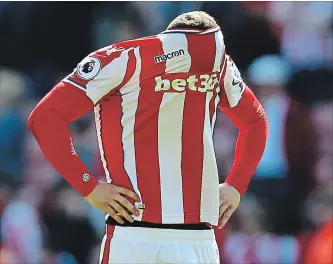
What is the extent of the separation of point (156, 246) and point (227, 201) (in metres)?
0.42

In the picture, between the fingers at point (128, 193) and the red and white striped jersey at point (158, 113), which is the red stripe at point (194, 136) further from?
the fingers at point (128, 193)

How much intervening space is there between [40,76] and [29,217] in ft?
3.25

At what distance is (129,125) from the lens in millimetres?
2691

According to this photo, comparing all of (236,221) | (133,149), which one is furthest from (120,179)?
(236,221)

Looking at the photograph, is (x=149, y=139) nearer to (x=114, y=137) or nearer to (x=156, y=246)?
(x=114, y=137)

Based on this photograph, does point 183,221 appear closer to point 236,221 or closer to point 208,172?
point 208,172

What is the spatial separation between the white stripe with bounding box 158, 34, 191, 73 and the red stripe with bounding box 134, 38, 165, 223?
0.02m

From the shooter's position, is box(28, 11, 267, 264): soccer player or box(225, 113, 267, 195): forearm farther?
box(225, 113, 267, 195): forearm

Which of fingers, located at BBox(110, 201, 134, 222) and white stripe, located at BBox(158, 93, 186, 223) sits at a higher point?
white stripe, located at BBox(158, 93, 186, 223)

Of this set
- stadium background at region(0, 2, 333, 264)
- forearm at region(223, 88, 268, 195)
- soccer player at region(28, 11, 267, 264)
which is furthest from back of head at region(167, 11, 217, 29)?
stadium background at region(0, 2, 333, 264)

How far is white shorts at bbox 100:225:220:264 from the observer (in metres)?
2.64

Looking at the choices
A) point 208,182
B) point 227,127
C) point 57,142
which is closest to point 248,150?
point 208,182

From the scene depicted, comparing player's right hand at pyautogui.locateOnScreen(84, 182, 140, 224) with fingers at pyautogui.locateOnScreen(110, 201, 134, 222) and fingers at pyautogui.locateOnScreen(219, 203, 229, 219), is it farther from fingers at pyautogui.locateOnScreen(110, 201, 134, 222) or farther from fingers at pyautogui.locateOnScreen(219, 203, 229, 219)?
fingers at pyautogui.locateOnScreen(219, 203, 229, 219)

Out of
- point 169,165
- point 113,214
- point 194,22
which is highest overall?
point 194,22
